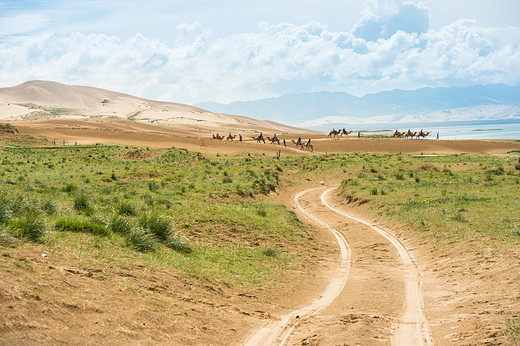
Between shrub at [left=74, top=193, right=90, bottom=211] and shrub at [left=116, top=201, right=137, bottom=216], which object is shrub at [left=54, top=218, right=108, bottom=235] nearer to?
shrub at [left=74, top=193, right=90, bottom=211]

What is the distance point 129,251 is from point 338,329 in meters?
5.05

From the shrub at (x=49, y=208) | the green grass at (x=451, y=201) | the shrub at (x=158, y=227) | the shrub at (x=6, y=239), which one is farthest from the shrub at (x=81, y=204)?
the green grass at (x=451, y=201)

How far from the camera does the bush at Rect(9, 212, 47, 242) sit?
9.66 metres

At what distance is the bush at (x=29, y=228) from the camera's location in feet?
31.7

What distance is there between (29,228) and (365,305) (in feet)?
22.7

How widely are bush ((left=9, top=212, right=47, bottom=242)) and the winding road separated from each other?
4.81m

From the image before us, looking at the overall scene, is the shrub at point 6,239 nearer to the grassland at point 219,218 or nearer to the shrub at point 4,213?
the grassland at point 219,218

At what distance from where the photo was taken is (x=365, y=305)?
1023cm

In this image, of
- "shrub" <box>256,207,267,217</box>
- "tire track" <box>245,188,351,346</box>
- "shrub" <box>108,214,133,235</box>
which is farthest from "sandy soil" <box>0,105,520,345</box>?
"shrub" <box>256,207,267,217</box>

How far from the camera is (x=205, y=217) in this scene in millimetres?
16484

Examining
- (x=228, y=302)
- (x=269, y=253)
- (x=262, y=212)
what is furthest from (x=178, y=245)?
(x=262, y=212)

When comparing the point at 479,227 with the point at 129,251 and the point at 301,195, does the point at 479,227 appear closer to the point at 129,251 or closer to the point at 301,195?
the point at 129,251

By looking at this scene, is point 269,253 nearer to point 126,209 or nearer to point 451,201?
point 126,209

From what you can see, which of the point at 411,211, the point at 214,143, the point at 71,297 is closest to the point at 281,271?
the point at 71,297
